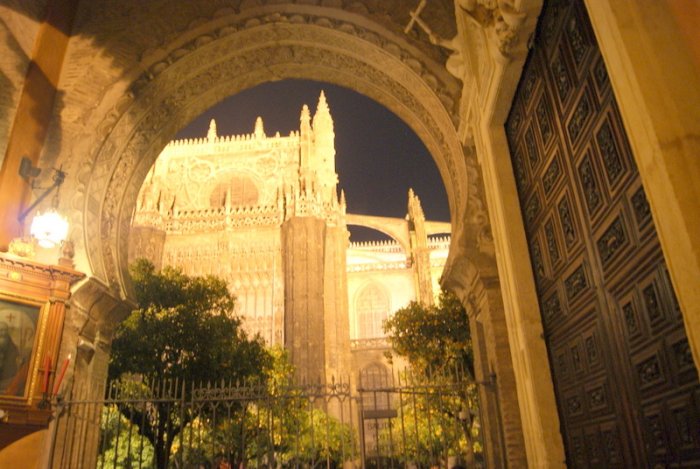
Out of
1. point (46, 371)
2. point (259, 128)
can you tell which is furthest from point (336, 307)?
point (46, 371)

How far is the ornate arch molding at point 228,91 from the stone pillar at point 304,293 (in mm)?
24827

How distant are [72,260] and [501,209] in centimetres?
531

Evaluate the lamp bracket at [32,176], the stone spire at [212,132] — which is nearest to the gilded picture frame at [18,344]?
the lamp bracket at [32,176]

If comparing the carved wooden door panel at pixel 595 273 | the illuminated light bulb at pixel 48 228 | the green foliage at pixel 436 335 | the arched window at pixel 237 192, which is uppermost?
the arched window at pixel 237 192

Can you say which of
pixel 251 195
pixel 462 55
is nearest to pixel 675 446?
pixel 462 55

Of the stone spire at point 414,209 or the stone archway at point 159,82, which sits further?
the stone spire at point 414,209

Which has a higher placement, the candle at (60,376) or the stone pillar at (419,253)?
the stone pillar at (419,253)

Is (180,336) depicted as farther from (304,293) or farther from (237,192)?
(237,192)

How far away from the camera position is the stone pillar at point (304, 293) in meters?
33.4

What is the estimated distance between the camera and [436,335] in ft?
70.2

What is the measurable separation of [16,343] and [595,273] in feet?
20.4

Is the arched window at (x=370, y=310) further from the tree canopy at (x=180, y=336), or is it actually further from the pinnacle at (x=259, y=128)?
the tree canopy at (x=180, y=336)

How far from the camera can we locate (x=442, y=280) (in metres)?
7.95

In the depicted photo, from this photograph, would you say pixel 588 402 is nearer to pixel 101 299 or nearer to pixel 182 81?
pixel 101 299
